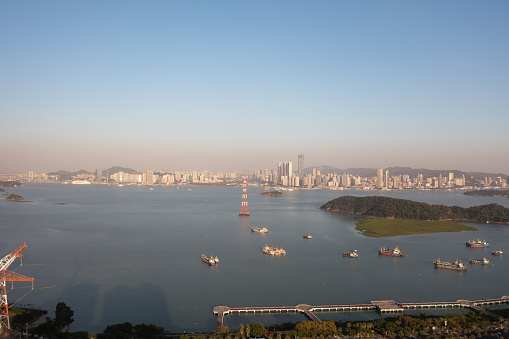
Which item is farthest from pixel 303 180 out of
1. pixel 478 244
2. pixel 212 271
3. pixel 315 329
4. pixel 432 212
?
pixel 315 329

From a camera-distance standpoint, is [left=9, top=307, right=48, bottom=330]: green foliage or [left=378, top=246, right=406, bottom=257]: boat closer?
[left=9, top=307, right=48, bottom=330]: green foliage

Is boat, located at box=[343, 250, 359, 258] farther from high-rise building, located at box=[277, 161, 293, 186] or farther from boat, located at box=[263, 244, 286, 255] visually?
high-rise building, located at box=[277, 161, 293, 186]

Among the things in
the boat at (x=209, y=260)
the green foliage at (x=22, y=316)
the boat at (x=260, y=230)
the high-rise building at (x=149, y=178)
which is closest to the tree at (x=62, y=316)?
the green foliage at (x=22, y=316)

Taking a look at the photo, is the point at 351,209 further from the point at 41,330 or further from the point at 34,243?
the point at 41,330

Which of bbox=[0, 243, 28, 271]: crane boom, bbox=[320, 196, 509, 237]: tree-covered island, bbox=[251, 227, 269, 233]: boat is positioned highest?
bbox=[0, 243, 28, 271]: crane boom

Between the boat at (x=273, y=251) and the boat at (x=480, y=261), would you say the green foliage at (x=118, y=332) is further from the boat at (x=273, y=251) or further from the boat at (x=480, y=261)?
the boat at (x=480, y=261)

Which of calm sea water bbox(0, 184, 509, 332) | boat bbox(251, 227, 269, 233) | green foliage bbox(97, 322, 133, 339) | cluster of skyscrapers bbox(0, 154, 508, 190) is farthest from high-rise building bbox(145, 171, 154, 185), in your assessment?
green foliage bbox(97, 322, 133, 339)
